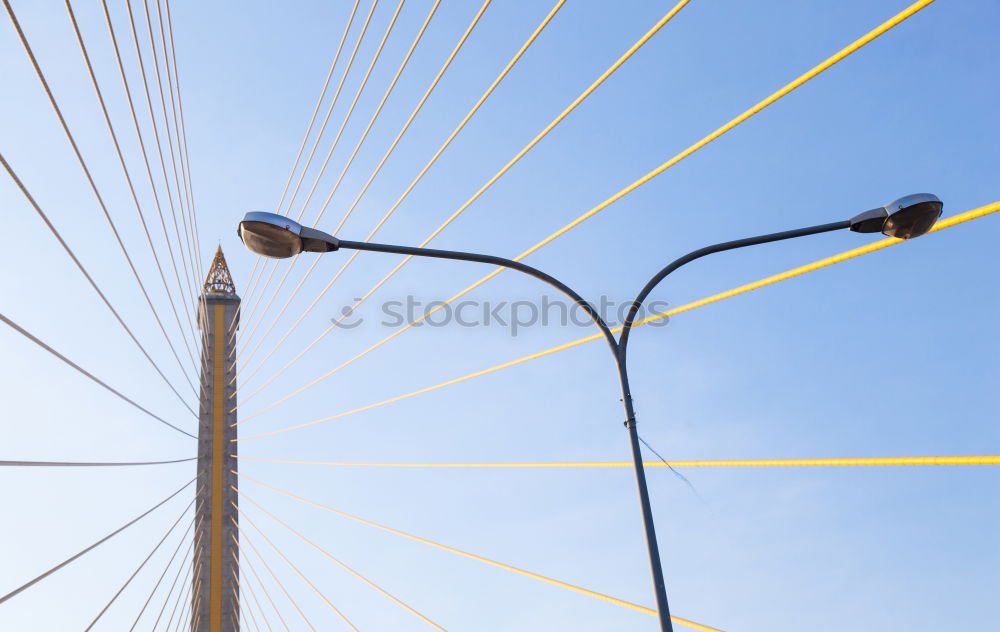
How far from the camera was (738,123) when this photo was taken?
5465 mm

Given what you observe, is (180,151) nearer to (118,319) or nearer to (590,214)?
(118,319)

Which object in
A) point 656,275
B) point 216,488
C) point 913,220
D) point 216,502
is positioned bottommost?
point 216,502

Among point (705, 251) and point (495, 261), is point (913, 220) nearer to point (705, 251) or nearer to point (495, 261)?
point (705, 251)

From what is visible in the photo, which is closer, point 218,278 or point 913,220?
point 913,220

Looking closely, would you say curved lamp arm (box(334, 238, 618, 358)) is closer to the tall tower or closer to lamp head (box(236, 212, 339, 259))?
lamp head (box(236, 212, 339, 259))

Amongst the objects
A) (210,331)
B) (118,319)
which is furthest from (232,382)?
(118,319)

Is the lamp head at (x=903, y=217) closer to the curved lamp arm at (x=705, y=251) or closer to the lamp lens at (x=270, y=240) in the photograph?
the curved lamp arm at (x=705, y=251)

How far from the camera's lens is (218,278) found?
56.6ft

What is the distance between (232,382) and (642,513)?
932 centimetres

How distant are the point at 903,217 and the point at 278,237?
10.7 ft

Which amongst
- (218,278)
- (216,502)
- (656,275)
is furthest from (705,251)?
(218,278)

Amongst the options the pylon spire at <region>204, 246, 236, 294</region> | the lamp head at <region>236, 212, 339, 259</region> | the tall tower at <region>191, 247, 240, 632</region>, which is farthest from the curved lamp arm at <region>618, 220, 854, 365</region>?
the pylon spire at <region>204, 246, 236, 294</region>

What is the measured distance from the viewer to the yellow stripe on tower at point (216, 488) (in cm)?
1156

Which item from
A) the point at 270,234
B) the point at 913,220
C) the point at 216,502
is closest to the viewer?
the point at 270,234
